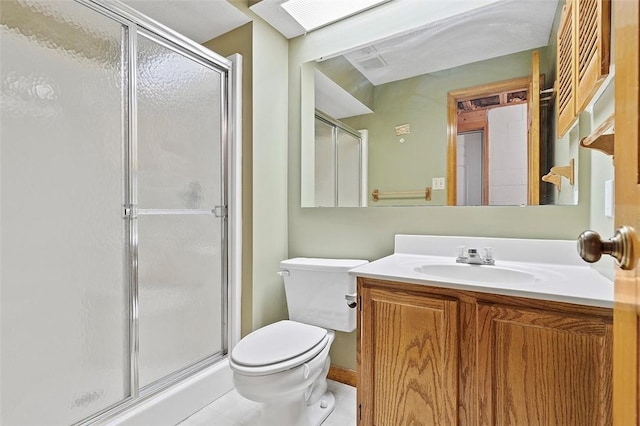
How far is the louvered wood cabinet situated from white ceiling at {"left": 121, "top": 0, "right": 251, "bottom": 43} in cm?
160

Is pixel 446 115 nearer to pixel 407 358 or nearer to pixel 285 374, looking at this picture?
pixel 407 358

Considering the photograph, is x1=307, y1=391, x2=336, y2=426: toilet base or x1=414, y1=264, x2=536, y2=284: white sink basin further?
x1=307, y1=391, x2=336, y2=426: toilet base

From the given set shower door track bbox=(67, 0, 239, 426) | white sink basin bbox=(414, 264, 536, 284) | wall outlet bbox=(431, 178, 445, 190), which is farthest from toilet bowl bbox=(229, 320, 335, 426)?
wall outlet bbox=(431, 178, 445, 190)

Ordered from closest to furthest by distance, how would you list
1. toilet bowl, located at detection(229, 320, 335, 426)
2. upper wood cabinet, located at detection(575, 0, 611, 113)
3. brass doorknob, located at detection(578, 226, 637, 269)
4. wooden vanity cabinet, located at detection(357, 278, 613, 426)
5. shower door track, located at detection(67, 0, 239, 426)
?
brass doorknob, located at detection(578, 226, 637, 269) → upper wood cabinet, located at detection(575, 0, 611, 113) → wooden vanity cabinet, located at detection(357, 278, 613, 426) → toilet bowl, located at detection(229, 320, 335, 426) → shower door track, located at detection(67, 0, 239, 426)

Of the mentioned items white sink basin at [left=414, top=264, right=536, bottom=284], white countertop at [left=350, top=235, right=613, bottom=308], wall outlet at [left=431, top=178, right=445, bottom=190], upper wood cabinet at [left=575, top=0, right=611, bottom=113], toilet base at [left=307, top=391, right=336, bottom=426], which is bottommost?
toilet base at [left=307, top=391, right=336, bottom=426]

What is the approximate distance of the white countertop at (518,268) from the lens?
0.95m

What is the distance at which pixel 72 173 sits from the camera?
4.23 ft

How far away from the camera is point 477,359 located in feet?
3.38

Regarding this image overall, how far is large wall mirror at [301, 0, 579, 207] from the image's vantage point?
1.44m

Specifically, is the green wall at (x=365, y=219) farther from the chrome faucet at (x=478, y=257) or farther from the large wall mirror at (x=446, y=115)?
the chrome faucet at (x=478, y=257)

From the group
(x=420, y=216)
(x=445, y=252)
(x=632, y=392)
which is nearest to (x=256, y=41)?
(x=420, y=216)

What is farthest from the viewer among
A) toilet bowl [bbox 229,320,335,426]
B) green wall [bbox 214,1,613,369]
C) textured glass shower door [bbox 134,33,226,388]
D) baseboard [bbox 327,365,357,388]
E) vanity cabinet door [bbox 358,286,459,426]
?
baseboard [bbox 327,365,357,388]

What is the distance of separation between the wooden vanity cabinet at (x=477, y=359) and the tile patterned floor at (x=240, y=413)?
42cm

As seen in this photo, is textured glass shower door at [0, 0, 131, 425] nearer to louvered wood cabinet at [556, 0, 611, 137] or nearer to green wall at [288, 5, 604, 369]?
green wall at [288, 5, 604, 369]
